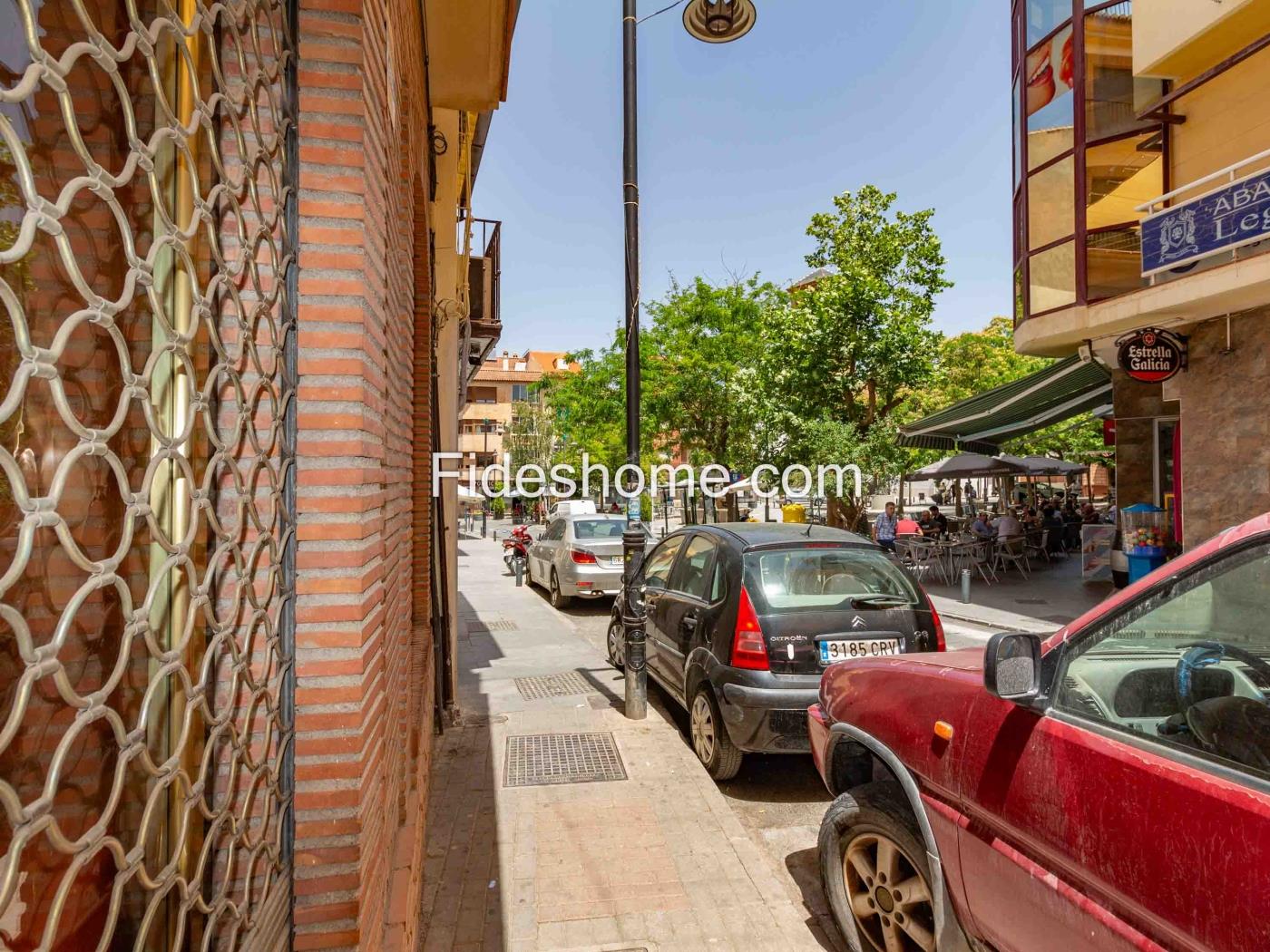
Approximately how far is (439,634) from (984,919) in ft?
16.0

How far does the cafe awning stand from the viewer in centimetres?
1348

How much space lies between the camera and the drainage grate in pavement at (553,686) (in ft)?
24.3

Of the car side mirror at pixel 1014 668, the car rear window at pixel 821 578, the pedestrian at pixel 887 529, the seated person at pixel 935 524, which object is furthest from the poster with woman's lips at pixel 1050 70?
the car side mirror at pixel 1014 668

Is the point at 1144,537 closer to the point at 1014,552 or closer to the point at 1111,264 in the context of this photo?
the point at 1111,264

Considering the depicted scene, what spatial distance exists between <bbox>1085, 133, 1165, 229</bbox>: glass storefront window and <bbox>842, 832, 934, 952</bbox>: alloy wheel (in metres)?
11.0

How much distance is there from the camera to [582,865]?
13.1 ft

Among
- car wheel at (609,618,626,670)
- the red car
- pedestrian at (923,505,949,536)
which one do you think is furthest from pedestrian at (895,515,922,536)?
the red car

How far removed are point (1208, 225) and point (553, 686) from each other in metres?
9.13

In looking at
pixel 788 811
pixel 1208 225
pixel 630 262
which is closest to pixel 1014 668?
pixel 788 811

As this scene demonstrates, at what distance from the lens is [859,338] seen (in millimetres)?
16797

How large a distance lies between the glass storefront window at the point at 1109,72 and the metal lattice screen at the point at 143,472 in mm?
13033

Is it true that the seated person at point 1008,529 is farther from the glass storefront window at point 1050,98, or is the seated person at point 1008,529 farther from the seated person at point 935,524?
the glass storefront window at point 1050,98

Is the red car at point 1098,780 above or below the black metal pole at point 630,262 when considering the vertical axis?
below

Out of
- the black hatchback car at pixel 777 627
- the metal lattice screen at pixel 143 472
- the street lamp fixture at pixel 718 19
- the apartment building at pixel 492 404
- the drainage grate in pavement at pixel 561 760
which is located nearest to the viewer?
the metal lattice screen at pixel 143 472
